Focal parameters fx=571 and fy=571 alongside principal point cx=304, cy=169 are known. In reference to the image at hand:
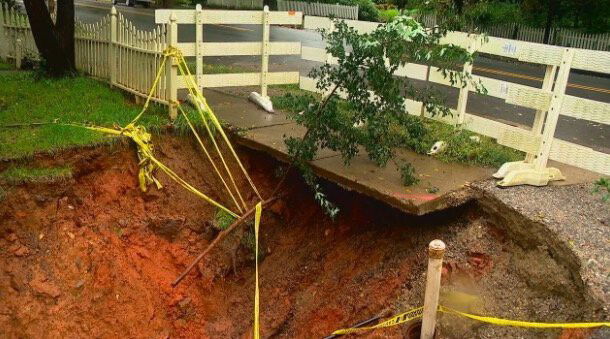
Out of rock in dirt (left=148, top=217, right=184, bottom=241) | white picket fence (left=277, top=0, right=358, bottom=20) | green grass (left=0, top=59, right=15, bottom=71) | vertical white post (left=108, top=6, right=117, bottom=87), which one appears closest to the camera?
rock in dirt (left=148, top=217, right=184, bottom=241)

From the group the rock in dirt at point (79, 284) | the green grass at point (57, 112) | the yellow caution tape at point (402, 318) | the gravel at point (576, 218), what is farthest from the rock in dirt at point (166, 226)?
the gravel at point (576, 218)

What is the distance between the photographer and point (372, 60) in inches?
247

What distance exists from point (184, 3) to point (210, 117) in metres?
29.4

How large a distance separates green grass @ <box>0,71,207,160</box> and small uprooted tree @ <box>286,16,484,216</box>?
81.5 inches

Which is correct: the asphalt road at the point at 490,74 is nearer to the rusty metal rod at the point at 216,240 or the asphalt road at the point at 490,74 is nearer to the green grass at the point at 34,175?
the rusty metal rod at the point at 216,240

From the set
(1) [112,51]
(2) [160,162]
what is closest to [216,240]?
(2) [160,162]

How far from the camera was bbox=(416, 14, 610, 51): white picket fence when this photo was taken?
834 inches

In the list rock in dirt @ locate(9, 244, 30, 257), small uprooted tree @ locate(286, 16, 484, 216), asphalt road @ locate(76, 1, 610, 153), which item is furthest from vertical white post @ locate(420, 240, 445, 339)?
asphalt road @ locate(76, 1, 610, 153)

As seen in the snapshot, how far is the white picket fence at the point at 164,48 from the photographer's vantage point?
789 centimetres

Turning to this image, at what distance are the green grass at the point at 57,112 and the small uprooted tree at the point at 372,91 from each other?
6.80ft

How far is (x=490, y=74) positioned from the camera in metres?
16.5

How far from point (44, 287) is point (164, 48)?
350 cm

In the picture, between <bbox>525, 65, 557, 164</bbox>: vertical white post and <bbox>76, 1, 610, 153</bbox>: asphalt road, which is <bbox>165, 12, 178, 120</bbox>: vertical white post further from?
<bbox>76, 1, 610, 153</bbox>: asphalt road

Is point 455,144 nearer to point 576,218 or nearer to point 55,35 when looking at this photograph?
point 576,218
